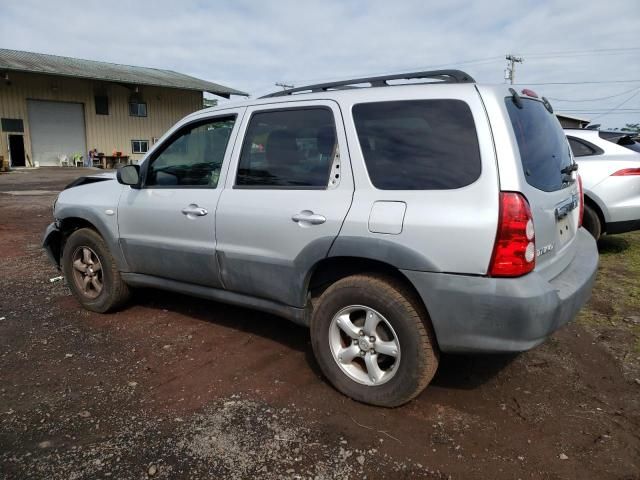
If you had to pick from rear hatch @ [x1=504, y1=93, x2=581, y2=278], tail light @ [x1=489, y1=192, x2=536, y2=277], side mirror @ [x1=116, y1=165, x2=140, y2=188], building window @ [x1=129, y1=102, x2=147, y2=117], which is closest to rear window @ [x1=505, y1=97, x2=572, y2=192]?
rear hatch @ [x1=504, y1=93, x2=581, y2=278]

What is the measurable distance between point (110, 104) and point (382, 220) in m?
29.2

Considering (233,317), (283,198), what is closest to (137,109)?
(233,317)

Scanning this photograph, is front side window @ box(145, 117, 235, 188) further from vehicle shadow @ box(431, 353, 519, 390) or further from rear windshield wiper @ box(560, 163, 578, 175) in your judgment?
rear windshield wiper @ box(560, 163, 578, 175)

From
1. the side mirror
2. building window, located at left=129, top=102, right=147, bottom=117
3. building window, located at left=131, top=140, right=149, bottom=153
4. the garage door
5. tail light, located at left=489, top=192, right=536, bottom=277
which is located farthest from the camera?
building window, located at left=131, top=140, right=149, bottom=153

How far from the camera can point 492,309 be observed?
8.21 ft

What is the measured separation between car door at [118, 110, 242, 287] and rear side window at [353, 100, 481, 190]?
114 centimetres

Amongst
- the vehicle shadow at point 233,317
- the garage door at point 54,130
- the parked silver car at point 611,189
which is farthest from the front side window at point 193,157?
the garage door at point 54,130

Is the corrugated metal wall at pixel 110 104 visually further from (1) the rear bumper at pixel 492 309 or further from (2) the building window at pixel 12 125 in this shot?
(1) the rear bumper at pixel 492 309

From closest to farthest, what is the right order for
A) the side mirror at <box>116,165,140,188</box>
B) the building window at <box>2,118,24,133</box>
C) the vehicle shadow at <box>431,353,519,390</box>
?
1. the vehicle shadow at <box>431,353,519,390</box>
2. the side mirror at <box>116,165,140,188</box>
3. the building window at <box>2,118,24,133</box>

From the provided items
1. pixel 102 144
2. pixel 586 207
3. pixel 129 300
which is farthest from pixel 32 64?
pixel 586 207

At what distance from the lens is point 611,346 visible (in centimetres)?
384

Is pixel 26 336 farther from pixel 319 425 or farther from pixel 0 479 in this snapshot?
pixel 319 425

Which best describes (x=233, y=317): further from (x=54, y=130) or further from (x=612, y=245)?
(x=54, y=130)

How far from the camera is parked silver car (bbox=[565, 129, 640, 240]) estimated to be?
606cm
